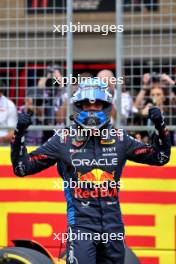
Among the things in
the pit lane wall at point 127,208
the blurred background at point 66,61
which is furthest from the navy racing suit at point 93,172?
the blurred background at point 66,61

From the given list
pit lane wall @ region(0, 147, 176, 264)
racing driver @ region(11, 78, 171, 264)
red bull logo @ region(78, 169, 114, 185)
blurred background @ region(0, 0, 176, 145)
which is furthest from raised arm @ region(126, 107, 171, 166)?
blurred background @ region(0, 0, 176, 145)

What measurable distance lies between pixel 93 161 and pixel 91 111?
0.35 meters

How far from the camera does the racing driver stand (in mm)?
4738

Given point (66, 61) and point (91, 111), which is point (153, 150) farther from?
point (66, 61)

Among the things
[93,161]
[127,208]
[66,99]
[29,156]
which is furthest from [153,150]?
[66,99]

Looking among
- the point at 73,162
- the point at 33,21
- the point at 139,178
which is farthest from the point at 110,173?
the point at 33,21

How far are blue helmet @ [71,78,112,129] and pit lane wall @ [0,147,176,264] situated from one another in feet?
5.43

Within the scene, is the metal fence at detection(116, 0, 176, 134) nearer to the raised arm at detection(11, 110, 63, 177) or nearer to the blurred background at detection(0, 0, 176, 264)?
the blurred background at detection(0, 0, 176, 264)

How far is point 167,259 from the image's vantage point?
6316 millimetres

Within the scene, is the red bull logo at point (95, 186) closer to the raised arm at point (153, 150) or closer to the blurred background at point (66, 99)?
the raised arm at point (153, 150)

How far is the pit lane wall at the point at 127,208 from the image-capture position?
6352 millimetres

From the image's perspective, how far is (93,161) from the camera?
15.8 ft

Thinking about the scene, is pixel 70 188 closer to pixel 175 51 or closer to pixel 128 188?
pixel 128 188

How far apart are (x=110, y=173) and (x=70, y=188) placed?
0.99 feet
